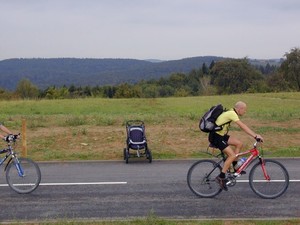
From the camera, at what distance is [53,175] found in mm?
11438

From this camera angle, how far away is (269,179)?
29.0ft

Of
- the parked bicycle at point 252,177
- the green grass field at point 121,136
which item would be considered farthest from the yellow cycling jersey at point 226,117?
the green grass field at point 121,136

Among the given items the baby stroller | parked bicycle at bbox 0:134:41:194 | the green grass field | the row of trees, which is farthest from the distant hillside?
parked bicycle at bbox 0:134:41:194

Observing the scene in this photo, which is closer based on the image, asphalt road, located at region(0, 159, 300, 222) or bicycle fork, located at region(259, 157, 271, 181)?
asphalt road, located at region(0, 159, 300, 222)

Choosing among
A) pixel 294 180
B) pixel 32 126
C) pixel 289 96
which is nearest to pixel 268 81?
pixel 289 96

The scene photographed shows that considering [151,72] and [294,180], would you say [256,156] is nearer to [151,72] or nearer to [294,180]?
[294,180]

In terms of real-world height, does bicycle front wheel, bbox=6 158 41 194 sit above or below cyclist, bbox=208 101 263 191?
below

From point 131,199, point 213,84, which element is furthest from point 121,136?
point 213,84

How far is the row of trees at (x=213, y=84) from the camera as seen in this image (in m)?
87.2

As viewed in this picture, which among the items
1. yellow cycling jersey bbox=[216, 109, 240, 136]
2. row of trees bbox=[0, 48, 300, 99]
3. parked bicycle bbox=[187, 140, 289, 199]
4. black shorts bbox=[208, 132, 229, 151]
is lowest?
row of trees bbox=[0, 48, 300, 99]

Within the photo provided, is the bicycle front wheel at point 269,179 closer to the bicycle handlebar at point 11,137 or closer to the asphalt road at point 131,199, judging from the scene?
the asphalt road at point 131,199

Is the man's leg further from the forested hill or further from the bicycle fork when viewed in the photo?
the forested hill

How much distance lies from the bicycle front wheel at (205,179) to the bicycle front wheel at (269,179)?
671mm

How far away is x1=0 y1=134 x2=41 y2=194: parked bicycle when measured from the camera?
31.2 ft
